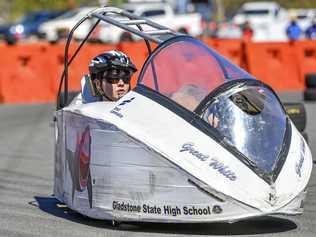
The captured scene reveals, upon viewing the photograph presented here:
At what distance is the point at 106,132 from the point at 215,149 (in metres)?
0.84

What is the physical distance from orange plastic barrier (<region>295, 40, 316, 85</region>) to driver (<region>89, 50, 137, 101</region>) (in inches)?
634

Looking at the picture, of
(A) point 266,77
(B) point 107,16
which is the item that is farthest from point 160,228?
(A) point 266,77

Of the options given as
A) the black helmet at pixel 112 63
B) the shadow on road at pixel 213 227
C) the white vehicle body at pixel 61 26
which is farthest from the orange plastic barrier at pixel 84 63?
the white vehicle body at pixel 61 26

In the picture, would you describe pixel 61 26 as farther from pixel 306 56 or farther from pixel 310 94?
pixel 310 94

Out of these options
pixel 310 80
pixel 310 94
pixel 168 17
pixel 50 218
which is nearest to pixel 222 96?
pixel 50 218

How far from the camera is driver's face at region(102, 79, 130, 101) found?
7.95m

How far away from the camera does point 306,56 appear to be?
24109mm

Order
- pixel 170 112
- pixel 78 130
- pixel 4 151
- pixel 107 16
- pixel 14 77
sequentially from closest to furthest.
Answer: pixel 170 112 < pixel 78 130 < pixel 107 16 < pixel 4 151 < pixel 14 77

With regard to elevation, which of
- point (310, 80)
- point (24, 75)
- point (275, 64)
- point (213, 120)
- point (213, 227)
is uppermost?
point (213, 120)

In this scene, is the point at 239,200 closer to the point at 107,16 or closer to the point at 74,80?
the point at 107,16

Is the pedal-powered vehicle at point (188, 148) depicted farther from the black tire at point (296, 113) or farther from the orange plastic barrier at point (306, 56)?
the orange plastic barrier at point (306, 56)

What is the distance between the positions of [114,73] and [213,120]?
1.42 metres

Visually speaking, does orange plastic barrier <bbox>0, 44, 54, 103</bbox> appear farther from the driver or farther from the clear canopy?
the clear canopy

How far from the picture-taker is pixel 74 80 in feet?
72.3
